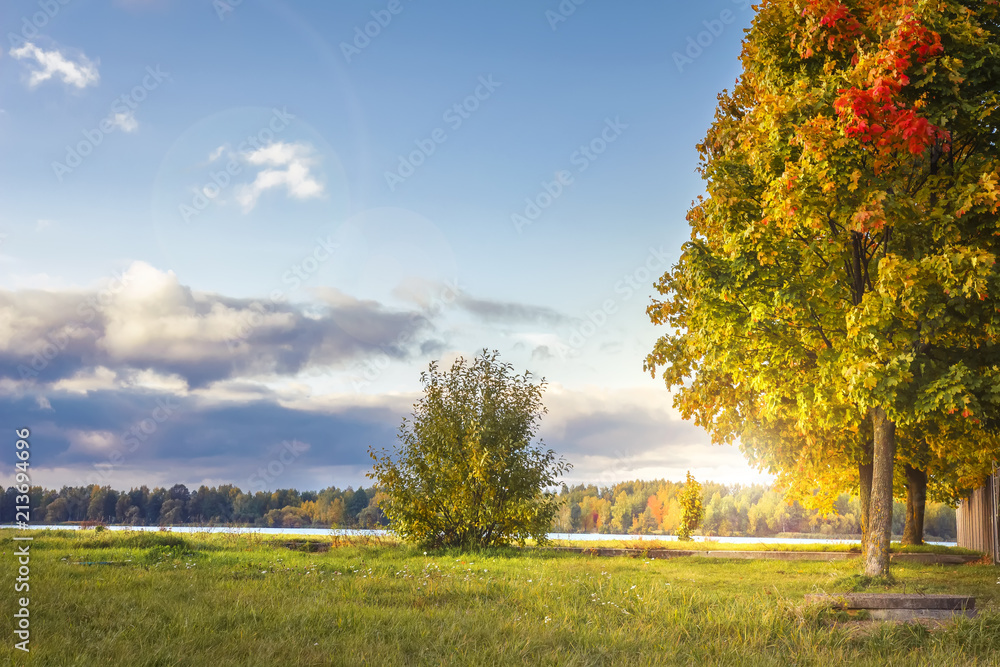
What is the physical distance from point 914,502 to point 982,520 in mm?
4367

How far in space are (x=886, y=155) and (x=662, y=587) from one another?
9454mm

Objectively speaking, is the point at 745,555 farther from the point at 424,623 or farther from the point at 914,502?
the point at 424,623

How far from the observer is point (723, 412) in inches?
727

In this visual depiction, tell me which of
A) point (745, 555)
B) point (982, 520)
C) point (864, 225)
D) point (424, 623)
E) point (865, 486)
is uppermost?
point (864, 225)

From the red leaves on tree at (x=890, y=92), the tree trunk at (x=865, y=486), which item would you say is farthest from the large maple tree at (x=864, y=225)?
the tree trunk at (x=865, y=486)

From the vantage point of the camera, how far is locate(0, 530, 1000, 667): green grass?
21.2ft

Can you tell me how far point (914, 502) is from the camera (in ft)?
86.8

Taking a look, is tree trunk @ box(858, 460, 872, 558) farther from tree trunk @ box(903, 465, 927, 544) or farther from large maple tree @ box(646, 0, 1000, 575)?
large maple tree @ box(646, 0, 1000, 575)

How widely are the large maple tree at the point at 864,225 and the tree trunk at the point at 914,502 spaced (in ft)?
40.3

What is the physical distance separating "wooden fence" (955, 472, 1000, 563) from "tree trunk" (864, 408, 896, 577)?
1147cm

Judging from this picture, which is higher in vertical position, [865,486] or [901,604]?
[865,486]

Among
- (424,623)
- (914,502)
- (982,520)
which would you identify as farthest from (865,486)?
(424,623)

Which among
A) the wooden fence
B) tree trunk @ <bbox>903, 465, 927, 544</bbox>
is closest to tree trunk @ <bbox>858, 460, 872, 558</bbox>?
the wooden fence

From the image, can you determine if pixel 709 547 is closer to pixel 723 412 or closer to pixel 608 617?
pixel 723 412
